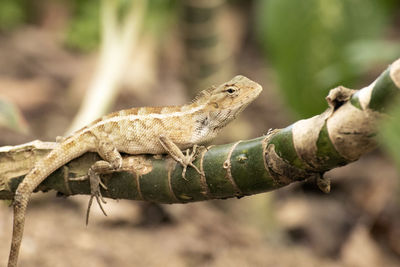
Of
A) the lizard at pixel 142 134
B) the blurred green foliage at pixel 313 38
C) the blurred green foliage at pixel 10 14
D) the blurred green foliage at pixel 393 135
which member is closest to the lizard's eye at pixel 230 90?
the lizard at pixel 142 134

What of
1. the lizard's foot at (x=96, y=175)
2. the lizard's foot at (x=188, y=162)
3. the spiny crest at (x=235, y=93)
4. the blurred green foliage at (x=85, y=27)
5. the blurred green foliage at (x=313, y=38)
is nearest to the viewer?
the lizard's foot at (x=188, y=162)

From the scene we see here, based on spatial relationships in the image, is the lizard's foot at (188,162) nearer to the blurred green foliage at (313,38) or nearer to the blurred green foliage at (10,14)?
the blurred green foliage at (313,38)

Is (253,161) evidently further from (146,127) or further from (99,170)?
(146,127)

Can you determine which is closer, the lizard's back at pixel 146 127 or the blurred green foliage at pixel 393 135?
the blurred green foliage at pixel 393 135

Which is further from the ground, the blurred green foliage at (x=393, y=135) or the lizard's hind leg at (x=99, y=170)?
the lizard's hind leg at (x=99, y=170)

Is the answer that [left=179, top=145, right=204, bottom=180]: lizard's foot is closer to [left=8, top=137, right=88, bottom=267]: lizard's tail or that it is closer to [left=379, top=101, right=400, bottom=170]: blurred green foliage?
[left=8, top=137, right=88, bottom=267]: lizard's tail

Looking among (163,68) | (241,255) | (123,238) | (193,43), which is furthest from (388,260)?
(163,68)

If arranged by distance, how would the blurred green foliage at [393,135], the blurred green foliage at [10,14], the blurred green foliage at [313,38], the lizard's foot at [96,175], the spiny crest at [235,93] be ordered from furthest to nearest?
the blurred green foliage at [10,14] < the blurred green foliage at [313,38] < the spiny crest at [235,93] < the lizard's foot at [96,175] < the blurred green foliage at [393,135]

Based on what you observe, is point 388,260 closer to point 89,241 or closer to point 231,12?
point 89,241

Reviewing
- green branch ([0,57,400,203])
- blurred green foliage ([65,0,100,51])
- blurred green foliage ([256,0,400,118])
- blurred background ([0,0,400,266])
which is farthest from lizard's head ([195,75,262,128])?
blurred green foliage ([65,0,100,51])
